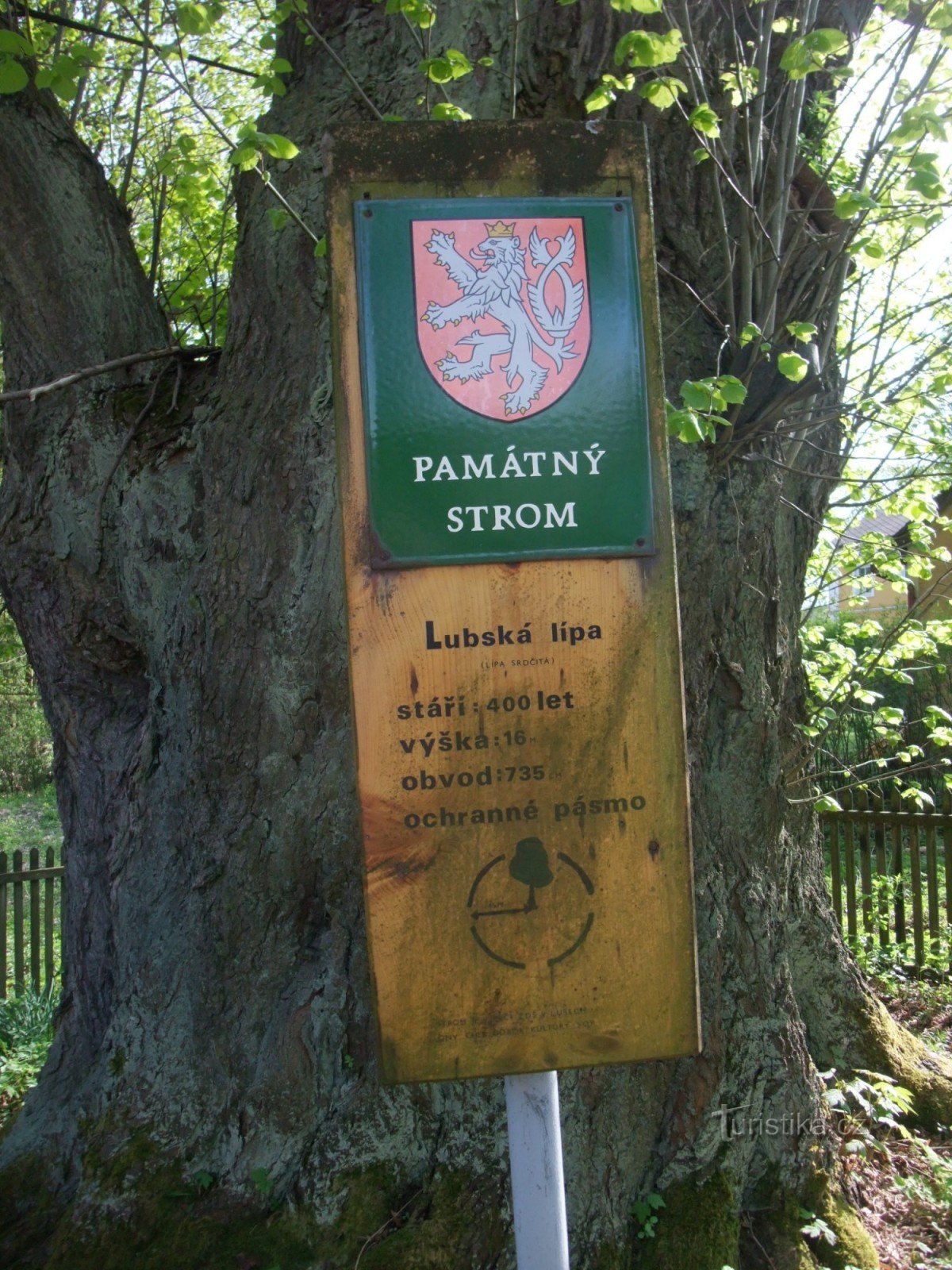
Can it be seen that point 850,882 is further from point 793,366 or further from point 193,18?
point 193,18

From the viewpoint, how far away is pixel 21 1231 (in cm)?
365

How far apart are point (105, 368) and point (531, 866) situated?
2687 millimetres

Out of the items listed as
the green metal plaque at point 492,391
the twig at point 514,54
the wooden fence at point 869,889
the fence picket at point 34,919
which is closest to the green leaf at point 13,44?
the twig at point 514,54

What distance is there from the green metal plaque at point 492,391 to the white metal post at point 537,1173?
3.50ft

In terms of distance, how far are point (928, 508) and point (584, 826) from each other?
179 inches

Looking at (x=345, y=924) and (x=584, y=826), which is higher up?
(x=584, y=826)

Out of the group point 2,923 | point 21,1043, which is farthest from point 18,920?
point 21,1043

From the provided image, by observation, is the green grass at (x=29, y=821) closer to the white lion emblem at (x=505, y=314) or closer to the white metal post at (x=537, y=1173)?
the white metal post at (x=537, y=1173)

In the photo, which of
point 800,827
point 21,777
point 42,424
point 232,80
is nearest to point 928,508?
point 800,827

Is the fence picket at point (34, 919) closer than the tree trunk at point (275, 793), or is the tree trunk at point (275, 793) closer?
the tree trunk at point (275, 793)

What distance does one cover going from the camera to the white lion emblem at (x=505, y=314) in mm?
2182

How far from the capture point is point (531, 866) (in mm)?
2180

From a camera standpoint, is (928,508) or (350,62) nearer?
(350,62)

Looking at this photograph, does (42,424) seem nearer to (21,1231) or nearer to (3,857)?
(21,1231)
